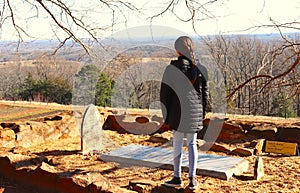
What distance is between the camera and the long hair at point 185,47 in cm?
425

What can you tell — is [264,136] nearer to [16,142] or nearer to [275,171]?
[275,171]

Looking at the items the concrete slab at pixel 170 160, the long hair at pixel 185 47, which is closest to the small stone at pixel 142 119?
the concrete slab at pixel 170 160

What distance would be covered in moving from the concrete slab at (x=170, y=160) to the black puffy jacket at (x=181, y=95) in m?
1.44

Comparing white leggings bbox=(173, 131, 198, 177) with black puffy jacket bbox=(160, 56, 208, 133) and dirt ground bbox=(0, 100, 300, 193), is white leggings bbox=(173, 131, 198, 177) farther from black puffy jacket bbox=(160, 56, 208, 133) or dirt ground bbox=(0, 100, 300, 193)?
dirt ground bbox=(0, 100, 300, 193)

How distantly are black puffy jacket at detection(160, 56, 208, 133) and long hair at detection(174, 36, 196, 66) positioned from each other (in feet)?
0.18

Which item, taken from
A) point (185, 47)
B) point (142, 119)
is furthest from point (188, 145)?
point (142, 119)

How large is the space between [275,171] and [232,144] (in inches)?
94.8

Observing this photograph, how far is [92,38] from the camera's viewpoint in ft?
21.1

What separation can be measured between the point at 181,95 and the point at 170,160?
7.06 feet

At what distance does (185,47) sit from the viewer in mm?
4266

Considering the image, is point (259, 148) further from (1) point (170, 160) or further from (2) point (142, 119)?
(2) point (142, 119)

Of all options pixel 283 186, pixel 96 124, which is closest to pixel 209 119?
pixel 96 124

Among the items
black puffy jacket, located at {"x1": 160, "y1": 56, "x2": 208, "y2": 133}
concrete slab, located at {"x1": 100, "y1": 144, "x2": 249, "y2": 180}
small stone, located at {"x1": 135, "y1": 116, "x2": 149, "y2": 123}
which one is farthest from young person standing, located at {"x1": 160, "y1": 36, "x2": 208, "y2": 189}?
small stone, located at {"x1": 135, "y1": 116, "x2": 149, "y2": 123}

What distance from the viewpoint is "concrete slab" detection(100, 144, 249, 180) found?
554 centimetres
